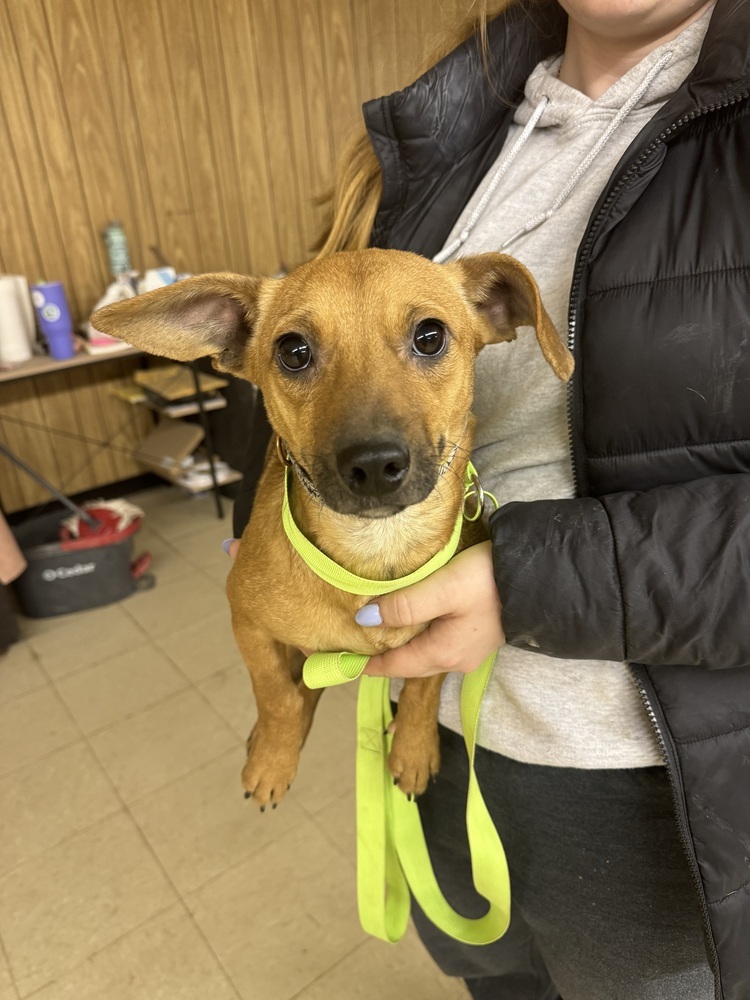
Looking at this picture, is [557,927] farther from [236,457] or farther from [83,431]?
[83,431]

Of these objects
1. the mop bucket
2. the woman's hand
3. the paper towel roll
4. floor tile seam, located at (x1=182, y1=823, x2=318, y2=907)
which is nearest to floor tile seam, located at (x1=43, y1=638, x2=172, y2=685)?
the mop bucket

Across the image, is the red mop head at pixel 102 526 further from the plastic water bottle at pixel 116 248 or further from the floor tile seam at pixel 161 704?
the plastic water bottle at pixel 116 248

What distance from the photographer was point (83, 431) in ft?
15.0

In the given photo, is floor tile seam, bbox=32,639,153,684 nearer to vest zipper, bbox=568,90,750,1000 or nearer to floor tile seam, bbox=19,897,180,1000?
floor tile seam, bbox=19,897,180,1000

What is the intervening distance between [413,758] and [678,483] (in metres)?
0.66

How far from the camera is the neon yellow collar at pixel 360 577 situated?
107 centimetres

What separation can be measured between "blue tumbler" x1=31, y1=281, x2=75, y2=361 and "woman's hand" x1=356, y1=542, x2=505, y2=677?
3257 millimetres

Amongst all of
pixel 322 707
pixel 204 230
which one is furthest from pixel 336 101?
pixel 322 707

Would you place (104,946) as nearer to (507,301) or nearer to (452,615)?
(452,615)

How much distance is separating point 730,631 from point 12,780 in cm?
255

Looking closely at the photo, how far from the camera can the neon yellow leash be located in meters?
1.06

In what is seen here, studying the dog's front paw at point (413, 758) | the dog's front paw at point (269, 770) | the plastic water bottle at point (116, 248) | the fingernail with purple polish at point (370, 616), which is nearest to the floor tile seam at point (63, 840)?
the dog's front paw at point (269, 770)

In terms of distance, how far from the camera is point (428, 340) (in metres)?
1.14

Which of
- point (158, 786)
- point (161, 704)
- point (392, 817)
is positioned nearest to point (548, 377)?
A: point (392, 817)
